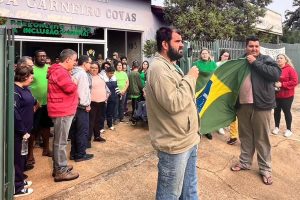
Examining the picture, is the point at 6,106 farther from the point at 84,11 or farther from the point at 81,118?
the point at 84,11

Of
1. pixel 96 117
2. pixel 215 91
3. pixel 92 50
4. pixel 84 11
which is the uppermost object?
pixel 84 11

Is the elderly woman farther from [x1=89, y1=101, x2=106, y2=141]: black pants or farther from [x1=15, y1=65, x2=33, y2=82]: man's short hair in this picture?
[x1=89, y1=101, x2=106, y2=141]: black pants

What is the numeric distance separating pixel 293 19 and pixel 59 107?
38.9m

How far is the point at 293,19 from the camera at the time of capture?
37719 mm

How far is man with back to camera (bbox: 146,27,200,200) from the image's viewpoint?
2.74 meters

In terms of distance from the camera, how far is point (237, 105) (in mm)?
5285

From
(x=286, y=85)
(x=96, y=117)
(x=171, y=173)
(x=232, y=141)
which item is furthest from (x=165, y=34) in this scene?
(x=286, y=85)

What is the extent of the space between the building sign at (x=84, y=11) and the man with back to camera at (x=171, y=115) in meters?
6.49

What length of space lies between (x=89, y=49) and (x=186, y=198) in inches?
320

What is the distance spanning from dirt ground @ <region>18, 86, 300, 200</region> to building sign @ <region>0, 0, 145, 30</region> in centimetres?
424

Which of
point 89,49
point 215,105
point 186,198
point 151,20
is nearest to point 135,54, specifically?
point 151,20

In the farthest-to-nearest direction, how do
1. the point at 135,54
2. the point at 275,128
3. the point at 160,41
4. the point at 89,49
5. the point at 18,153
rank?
1. the point at 135,54
2. the point at 89,49
3. the point at 275,128
4. the point at 18,153
5. the point at 160,41

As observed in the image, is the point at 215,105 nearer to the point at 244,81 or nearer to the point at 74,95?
the point at 244,81

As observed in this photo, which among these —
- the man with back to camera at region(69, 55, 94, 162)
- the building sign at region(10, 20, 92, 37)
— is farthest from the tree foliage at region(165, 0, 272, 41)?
the man with back to camera at region(69, 55, 94, 162)
